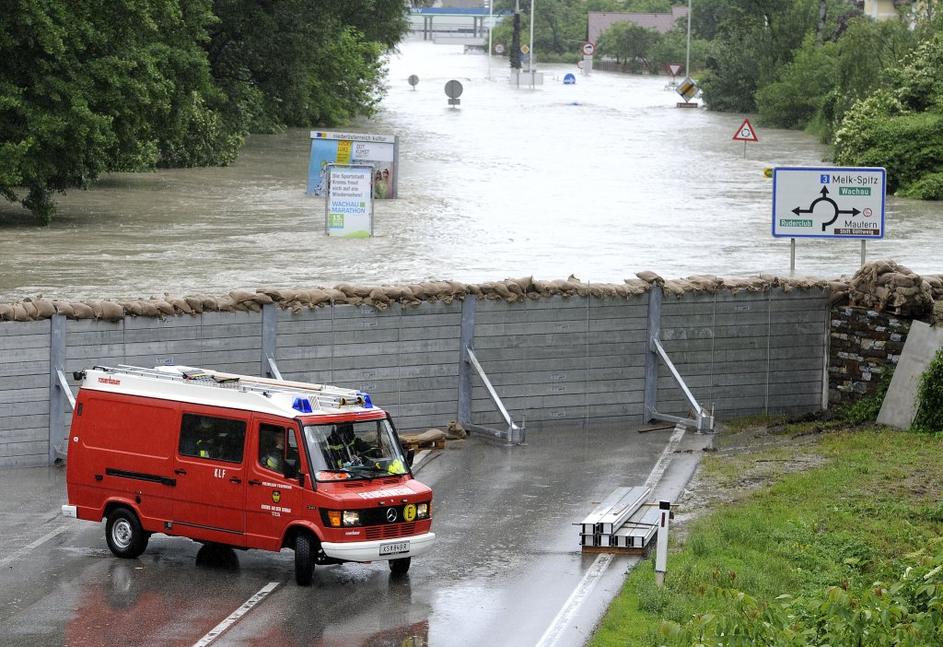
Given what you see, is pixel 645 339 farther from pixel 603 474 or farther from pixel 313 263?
pixel 313 263

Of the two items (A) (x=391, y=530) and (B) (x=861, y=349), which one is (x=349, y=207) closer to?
(B) (x=861, y=349)

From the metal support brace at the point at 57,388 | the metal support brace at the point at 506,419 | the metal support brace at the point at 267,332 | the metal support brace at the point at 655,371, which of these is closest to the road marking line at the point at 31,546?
the metal support brace at the point at 57,388

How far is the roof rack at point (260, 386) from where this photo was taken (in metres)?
14.4

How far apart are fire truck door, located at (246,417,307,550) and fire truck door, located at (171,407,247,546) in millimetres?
115

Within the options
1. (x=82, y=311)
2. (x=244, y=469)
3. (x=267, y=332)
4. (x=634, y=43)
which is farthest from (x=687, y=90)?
(x=244, y=469)

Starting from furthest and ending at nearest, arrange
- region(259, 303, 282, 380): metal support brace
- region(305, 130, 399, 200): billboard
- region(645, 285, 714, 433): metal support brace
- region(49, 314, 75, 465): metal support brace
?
region(305, 130, 399, 200): billboard
region(645, 285, 714, 433): metal support brace
region(259, 303, 282, 380): metal support brace
region(49, 314, 75, 465): metal support brace

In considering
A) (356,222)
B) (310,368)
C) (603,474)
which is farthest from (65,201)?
(603,474)

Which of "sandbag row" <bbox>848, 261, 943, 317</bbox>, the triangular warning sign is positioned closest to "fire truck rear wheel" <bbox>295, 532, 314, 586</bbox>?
"sandbag row" <bbox>848, 261, 943, 317</bbox>

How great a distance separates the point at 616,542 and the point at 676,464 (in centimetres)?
471

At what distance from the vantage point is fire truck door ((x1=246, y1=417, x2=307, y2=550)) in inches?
548

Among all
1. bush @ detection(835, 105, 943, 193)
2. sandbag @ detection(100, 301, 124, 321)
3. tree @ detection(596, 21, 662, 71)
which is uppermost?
tree @ detection(596, 21, 662, 71)

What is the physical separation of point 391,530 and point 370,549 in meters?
0.31

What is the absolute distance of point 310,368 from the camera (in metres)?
20.5

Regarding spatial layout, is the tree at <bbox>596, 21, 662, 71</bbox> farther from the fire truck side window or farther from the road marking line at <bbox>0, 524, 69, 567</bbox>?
the fire truck side window
